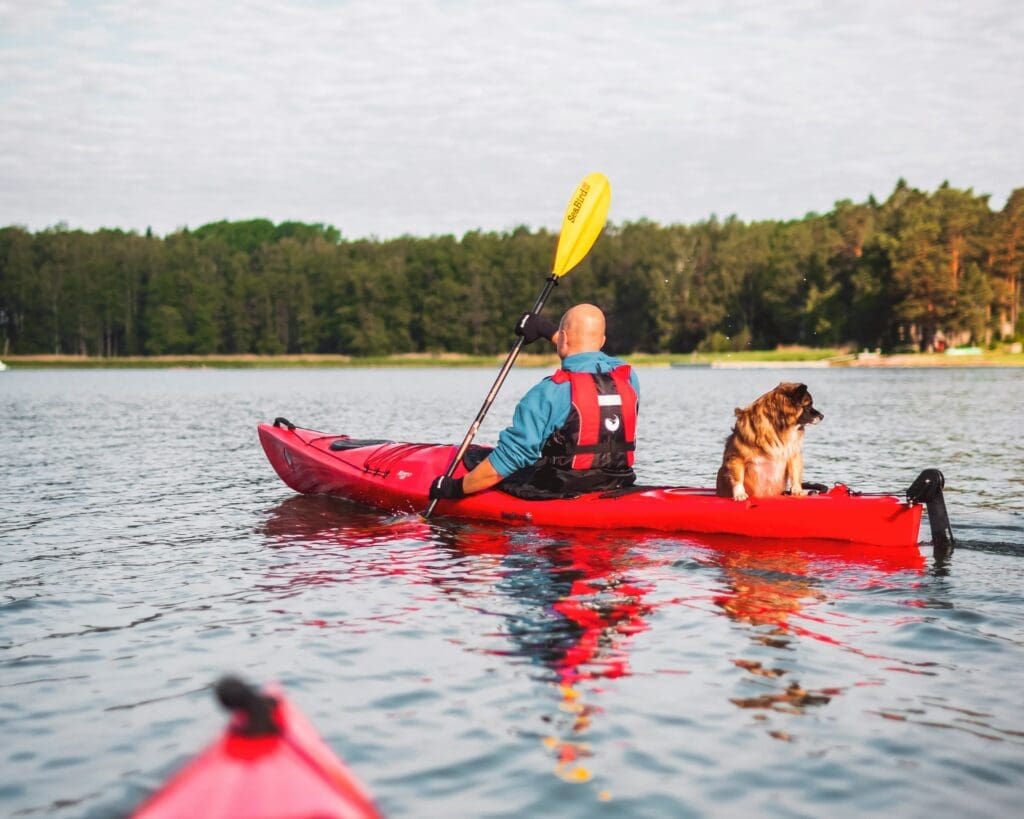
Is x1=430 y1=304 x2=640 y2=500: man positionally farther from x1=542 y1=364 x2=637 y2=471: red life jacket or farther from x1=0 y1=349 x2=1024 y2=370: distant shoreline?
x1=0 y1=349 x2=1024 y2=370: distant shoreline

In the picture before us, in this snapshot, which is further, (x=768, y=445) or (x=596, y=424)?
(x=596, y=424)

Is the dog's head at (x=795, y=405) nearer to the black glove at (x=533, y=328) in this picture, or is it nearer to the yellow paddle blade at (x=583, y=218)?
the black glove at (x=533, y=328)

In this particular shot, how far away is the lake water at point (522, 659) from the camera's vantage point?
11.5ft

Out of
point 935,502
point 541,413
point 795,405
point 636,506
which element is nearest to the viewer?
point 795,405

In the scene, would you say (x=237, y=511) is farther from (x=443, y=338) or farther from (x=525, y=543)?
(x=443, y=338)

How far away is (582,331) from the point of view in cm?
716

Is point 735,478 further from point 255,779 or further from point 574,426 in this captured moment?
point 255,779

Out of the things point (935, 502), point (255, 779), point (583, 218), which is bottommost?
point (935, 502)

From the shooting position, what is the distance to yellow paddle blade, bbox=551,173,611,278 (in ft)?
31.4

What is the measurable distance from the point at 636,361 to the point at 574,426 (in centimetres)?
7386

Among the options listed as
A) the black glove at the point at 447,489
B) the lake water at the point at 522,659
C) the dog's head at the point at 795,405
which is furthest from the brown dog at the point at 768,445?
the black glove at the point at 447,489

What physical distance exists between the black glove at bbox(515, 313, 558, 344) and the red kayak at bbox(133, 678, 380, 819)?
603 cm

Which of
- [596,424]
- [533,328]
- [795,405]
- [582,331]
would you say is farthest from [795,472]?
[533,328]

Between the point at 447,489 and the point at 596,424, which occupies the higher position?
the point at 596,424
